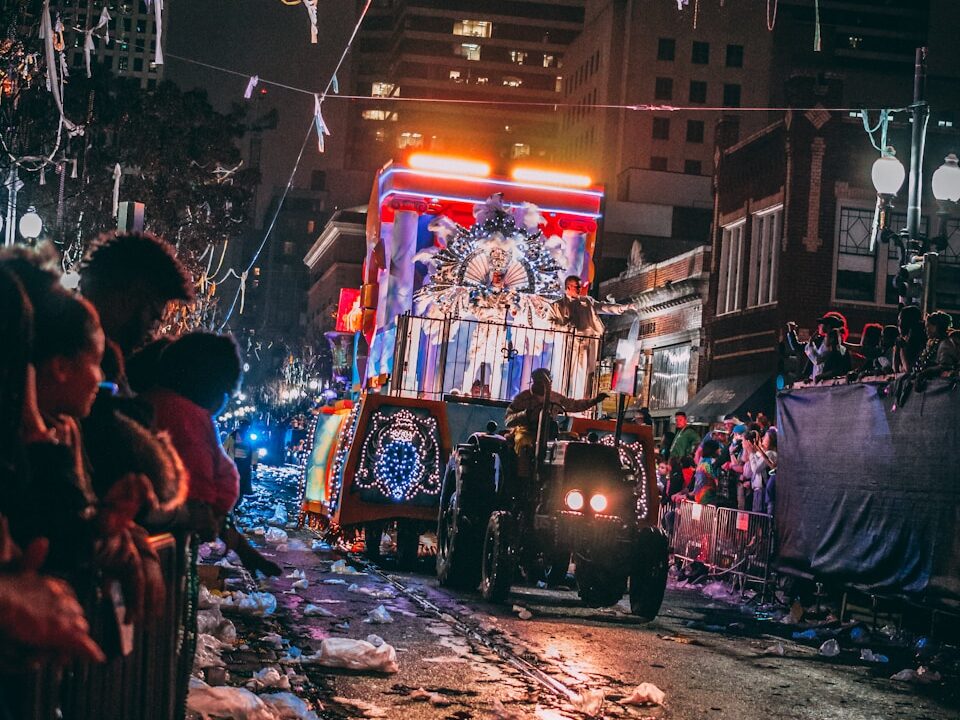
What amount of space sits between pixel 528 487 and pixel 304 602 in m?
2.55

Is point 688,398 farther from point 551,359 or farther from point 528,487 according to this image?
point 528,487

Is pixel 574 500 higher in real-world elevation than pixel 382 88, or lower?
lower

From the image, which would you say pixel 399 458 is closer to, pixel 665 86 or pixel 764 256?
pixel 764 256

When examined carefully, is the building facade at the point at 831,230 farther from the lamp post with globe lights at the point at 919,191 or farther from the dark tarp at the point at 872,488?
the dark tarp at the point at 872,488

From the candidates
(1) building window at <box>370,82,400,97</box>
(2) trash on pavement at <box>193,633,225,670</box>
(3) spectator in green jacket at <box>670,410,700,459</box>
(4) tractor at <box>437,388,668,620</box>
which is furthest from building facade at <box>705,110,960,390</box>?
(1) building window at <box>370,82,400,97</box>

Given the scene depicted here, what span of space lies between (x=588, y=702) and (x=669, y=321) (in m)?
36.2

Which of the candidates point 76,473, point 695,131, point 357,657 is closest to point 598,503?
point 357,657

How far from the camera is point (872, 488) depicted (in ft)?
42.0

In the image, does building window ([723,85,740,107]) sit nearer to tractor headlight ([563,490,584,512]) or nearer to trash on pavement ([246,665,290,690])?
tractor headlight ([563,490,584,512])

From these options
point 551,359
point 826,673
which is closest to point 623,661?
point 826,673

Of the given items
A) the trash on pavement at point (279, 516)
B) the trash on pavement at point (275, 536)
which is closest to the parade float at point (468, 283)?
the trash on pavement at point (275, 536)

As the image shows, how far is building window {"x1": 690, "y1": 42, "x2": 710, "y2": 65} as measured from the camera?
7619cm

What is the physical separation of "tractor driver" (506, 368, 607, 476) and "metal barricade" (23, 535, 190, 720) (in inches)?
336

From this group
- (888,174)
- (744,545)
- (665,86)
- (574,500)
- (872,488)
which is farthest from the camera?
Answer: (665,86)
